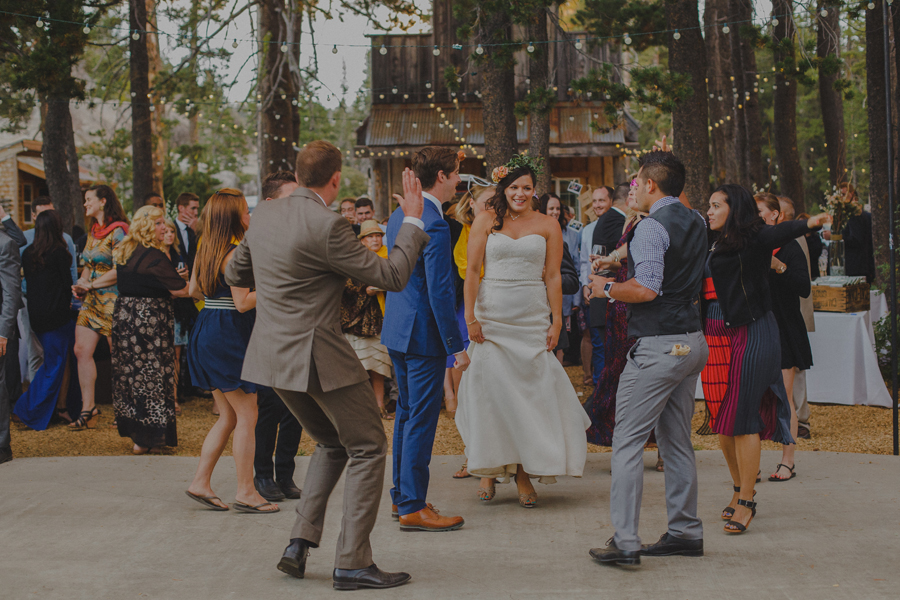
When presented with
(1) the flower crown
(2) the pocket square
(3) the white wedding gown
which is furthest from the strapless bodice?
(2) the pocket square

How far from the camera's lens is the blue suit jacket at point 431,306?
4.48 metres

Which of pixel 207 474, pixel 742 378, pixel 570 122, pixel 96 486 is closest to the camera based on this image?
pixel 742 378

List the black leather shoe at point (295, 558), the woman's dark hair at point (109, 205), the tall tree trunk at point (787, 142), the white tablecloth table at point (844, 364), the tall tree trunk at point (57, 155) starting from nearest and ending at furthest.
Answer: the black leather shoe at point (295, 558) → the woman's dark hair at point (109, 205) → the white tablecloth table at point (844, 364) → the tall tree trunk at point (57, 155) → the tall tree trunk at point (787, 142)

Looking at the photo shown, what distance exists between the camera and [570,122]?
17312 mm

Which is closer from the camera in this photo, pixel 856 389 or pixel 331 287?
pixel 331 287

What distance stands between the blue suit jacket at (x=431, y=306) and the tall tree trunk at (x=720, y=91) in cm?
1519

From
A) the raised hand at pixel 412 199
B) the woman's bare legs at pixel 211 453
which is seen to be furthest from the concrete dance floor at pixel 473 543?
the raised hand at pixel 412 199

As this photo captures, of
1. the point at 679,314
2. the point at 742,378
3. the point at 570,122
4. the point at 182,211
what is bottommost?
the point at 742,378

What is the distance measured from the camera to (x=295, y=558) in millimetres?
3789

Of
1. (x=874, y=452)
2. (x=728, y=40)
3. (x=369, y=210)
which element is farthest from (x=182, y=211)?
(x=728, y=40)

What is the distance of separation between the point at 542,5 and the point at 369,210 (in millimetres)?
3545

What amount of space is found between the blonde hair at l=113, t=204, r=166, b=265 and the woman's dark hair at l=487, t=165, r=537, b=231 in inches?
116

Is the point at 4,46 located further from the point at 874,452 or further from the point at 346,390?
the point at 874,452

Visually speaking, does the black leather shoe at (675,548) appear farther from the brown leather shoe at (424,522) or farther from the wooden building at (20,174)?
the wooden building at (20,174)
